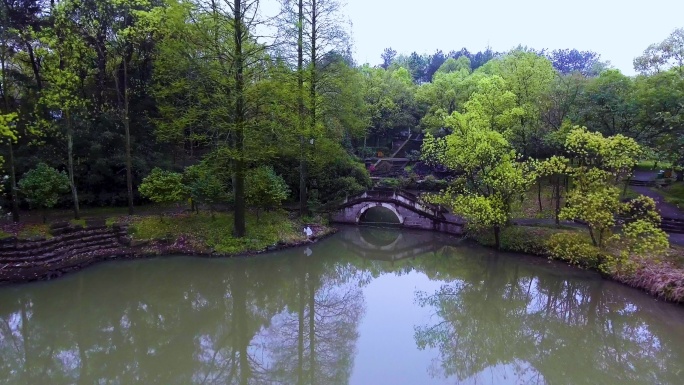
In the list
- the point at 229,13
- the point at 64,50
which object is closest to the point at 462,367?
the point at 229,13

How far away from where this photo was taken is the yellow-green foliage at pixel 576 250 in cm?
1589

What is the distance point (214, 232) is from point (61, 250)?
19.1 feet

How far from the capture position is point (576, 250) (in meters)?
16.4

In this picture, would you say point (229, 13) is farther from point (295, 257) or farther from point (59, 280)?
point (59, 280)

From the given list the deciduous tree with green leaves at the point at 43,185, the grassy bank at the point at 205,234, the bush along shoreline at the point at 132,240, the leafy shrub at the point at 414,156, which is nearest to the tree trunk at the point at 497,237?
the bush along shoreline at the point at 132,240

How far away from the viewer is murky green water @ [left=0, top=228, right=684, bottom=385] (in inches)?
389

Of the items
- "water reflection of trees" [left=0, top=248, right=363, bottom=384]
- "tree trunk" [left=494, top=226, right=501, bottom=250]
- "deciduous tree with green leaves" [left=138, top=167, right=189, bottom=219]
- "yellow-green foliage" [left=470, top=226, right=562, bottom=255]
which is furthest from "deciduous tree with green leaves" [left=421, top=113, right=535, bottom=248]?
"deciduous tree with green leaves" [left=138, top=167, right=189, bottom=219]

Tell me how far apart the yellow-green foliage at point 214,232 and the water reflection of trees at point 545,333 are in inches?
310

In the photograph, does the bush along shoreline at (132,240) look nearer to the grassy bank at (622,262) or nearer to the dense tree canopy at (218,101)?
the dense tree canopy at (218,101)

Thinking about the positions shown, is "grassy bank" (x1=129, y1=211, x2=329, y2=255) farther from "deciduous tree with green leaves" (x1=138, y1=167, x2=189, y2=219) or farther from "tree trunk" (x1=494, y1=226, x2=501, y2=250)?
"tree trunk" (x1=494, y1=226, x2=501, y2=250)

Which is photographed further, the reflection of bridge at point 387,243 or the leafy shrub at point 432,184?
the leafy shrub at point 432,184

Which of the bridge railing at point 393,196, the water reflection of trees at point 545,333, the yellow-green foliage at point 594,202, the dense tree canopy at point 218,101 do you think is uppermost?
the dense tree canopy at point 218,101

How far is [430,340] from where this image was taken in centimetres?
1170

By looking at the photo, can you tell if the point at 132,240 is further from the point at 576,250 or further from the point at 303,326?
the point at 576,250
